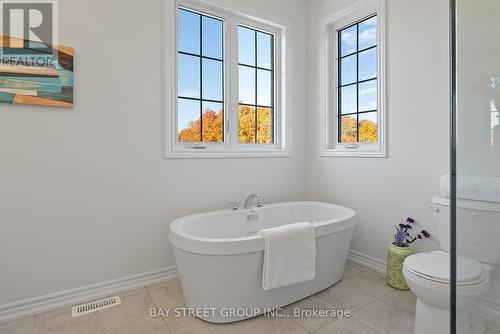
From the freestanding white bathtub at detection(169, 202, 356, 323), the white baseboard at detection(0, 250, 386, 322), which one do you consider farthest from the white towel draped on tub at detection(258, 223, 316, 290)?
the white baseboard at detection(0, 250, 386, 322)

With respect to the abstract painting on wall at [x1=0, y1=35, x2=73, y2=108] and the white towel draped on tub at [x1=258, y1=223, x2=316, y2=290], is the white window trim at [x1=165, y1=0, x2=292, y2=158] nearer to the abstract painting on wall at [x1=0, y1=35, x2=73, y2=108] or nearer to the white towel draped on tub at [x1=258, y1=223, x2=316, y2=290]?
the abstract painting on wall at [x1=0, y1=35, x2=73, y2=108]

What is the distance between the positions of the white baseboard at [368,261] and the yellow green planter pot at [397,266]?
0.90 feet

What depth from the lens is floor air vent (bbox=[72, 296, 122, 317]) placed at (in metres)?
1.84

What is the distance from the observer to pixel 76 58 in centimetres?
194

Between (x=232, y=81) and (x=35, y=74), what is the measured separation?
1.55 meters

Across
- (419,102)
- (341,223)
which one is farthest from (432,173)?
(341,223)

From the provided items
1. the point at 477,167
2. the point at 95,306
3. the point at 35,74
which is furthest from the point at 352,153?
the point at 35,74

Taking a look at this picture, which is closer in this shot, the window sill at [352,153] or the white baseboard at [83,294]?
the white baseboard at [83,294]

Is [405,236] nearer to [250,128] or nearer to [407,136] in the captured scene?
[407,136]

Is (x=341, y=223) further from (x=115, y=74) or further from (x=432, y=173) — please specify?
(x=115, y=74)

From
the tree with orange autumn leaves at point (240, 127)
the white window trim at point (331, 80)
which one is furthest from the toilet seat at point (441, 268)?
the tree with orange autumn leaves at point (240, 127)

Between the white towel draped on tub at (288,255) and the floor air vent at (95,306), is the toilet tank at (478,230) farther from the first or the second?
the floor air vent at (95,306)
